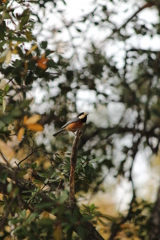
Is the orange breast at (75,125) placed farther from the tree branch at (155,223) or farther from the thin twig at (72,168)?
the tree branch at (155,223)

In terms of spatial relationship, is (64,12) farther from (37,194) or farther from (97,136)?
(37,194)

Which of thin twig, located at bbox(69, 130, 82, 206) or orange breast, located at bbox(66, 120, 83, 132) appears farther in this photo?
orange breast, located at bbox(66, 120, 83, 132)

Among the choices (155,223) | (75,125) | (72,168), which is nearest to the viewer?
(72,168)

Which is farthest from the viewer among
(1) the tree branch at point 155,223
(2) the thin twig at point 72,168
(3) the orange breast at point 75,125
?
(1) the tree branch at point 155,223

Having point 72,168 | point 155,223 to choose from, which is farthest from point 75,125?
point 155,223

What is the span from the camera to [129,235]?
13.3 ft

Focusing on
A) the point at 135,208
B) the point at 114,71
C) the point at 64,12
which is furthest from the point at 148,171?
the point at 64,12

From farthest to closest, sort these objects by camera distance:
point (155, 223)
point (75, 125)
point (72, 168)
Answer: point (155, 223)
point (75, 125)
point (72, 168)

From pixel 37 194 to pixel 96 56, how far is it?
2433mm

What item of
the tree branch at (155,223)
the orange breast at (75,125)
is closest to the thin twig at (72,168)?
the orange breast at (75,125)

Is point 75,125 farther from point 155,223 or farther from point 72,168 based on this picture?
point 155,223

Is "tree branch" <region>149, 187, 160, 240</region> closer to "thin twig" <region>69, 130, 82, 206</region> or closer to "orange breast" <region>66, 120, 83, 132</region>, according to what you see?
"orange breast" <region>66, 120, 83, 132</region>

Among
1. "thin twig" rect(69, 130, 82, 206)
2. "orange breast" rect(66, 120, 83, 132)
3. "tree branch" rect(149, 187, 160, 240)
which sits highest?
"thin twig" rect(69, 130, 82, 206)

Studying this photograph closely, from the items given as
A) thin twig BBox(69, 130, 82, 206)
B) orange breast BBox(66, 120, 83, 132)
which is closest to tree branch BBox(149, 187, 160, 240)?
orange breast BBox(66, 120, 83, 132)
